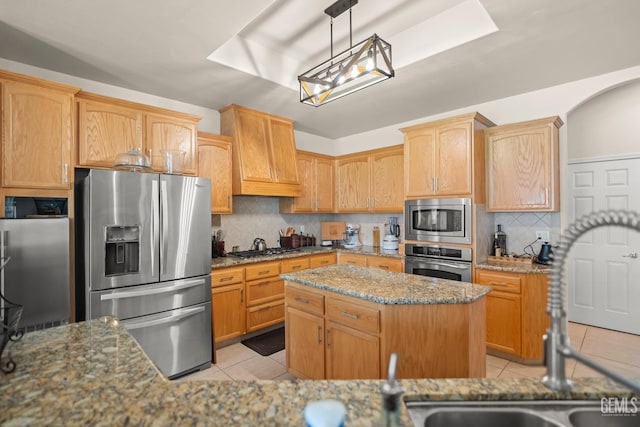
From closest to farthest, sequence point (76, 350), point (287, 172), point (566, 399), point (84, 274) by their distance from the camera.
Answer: point (566, 399)
point (76, 350)
point (84, 274)
point (287, 172)

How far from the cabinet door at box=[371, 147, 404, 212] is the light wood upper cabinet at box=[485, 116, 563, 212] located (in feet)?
3.59

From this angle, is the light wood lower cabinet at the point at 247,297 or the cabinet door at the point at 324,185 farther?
the cabinet door at the point at 324,185

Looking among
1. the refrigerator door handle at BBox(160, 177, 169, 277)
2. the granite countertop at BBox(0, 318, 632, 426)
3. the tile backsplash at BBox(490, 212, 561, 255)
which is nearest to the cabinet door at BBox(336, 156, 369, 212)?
the tile backsplash at BBox(490, 212, 561, 255)

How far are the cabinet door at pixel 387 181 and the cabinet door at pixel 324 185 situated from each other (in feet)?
2.34

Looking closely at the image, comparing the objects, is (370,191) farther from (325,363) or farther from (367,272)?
(325,363)

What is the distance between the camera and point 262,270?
3643 mm

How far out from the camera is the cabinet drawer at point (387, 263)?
3.89 meters

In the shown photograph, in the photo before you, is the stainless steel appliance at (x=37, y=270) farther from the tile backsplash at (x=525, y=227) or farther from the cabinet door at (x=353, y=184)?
the tile backsplash at (x=525, y=227)

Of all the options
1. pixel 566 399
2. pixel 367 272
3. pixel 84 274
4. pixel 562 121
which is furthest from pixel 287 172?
pixel 566 399

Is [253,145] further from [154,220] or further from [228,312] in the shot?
[228,312]

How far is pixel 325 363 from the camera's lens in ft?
7.22

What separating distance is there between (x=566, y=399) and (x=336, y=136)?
4.79 meters

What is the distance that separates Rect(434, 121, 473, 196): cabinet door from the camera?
131 inches

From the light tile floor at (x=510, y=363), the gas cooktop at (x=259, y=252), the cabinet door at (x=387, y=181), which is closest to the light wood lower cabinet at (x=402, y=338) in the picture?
the light tile floor at (x=510, y=363)
